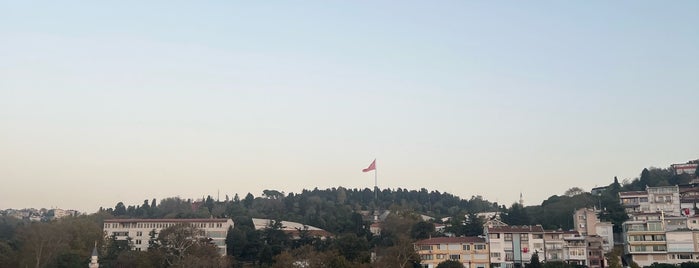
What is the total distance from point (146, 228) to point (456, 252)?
41.2 meters

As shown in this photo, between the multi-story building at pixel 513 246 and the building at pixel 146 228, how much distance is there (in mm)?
32767

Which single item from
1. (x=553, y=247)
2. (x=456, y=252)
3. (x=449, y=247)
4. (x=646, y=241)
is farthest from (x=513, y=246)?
(x=646, y=241)

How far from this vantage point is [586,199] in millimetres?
87188

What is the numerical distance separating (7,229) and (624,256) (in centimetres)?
9196

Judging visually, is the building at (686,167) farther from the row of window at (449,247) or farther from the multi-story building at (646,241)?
the row of window at (449,247)

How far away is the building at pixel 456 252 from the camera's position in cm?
6738

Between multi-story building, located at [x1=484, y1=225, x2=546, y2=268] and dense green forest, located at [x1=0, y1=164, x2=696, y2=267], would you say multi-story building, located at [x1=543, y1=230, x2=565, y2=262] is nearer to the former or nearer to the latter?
multi-story building, located at [x1=484, y1=225, x2=546, y2=268]

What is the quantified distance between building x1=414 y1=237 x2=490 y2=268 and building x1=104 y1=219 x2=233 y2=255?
1034 inches

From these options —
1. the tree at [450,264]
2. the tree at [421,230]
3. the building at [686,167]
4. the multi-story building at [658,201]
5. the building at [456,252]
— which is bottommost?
the tree at [450,264]

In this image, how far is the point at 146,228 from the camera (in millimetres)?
86625

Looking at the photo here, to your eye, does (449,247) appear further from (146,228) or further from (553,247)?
(146,228)

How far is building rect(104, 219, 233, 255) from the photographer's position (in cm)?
8244

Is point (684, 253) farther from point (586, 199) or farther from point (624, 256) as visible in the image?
point (586, 199)

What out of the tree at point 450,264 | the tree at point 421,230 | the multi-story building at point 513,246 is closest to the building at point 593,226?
the multi-story building at point 513,246
